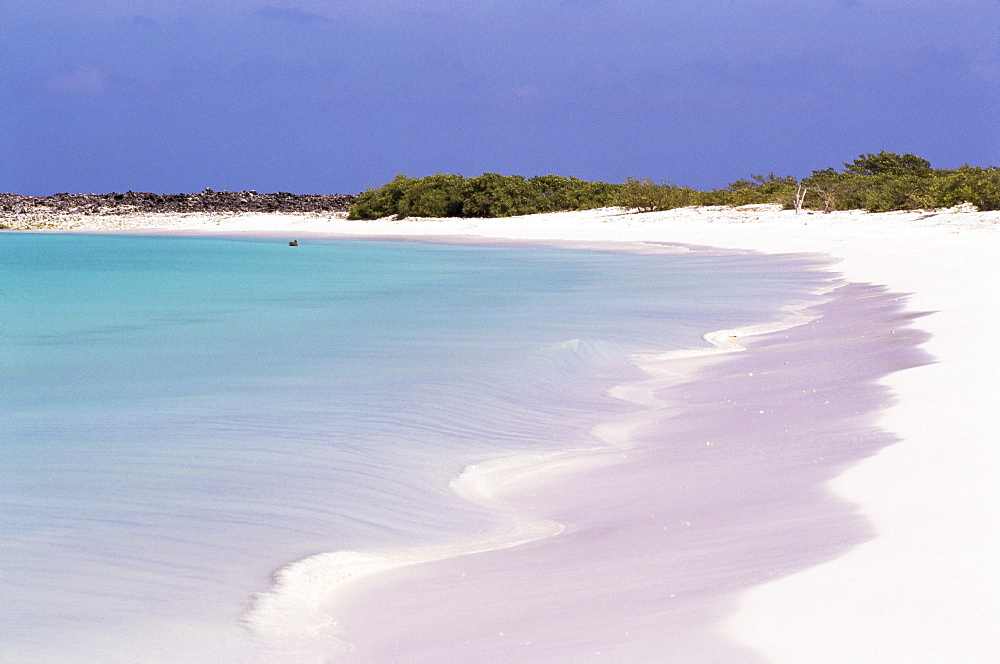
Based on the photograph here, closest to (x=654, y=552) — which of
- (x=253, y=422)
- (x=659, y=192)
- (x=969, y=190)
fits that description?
(x=253, y=422)

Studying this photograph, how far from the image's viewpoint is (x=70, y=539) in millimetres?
4051

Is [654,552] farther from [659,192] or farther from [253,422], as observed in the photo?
[659,192]

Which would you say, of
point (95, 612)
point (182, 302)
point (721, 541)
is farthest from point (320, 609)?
point (182, 302)

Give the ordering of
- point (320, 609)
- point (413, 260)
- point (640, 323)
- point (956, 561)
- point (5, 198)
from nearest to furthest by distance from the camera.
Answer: point (956, 561)
point (320, 609)
point (640, 323)
point (413, 260)
point (5, 198)

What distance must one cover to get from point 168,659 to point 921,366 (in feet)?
15.6

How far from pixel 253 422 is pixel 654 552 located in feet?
11.0

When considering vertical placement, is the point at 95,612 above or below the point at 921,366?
below

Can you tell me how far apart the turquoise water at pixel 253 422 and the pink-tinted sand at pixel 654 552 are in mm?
449

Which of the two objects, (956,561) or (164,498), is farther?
(164,498)

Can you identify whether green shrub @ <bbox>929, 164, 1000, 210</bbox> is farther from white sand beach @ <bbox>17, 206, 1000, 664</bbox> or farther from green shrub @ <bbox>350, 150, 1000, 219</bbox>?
white sand beach @ <bbox>17, 206, 1000, 664</bbox>

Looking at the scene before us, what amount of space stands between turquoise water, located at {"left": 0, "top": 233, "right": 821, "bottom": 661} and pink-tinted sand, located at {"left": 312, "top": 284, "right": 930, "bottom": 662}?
449 millimetres

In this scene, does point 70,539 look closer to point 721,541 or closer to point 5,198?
point 721,541

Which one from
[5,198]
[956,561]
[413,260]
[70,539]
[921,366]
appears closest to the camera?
[956,561]

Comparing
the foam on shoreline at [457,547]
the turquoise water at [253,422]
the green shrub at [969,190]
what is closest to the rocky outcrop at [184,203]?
the green shrub at [969,190]
